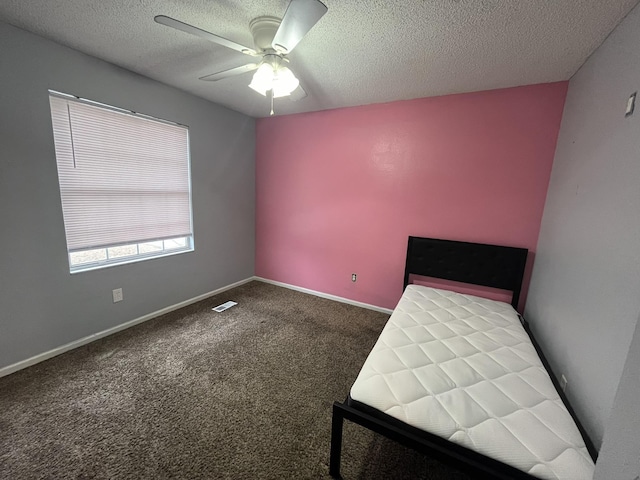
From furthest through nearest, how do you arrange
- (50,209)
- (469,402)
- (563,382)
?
(50,209) < (563,382) < (469,402)

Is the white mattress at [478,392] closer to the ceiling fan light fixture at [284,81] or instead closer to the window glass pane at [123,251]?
the ceiling fan light fixture at [284,81]

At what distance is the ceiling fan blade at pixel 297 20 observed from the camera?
1.10 m

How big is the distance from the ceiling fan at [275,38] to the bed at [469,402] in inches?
68.6

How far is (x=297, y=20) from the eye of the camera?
1192 mm

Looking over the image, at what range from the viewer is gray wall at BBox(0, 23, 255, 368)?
1.73m

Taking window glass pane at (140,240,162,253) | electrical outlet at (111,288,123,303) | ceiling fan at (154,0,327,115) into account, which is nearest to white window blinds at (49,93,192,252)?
window glass pane at (140,240,162,253)

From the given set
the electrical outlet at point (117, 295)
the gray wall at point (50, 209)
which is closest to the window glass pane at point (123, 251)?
A: the gray wall at point (50, 209)

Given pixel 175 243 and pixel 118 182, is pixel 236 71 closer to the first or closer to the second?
pixel 118 182

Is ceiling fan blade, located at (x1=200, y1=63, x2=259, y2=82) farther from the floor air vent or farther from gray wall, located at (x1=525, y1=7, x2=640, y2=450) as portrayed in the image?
the floor air vent

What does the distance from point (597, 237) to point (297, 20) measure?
192cm

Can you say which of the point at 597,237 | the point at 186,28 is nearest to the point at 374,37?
the point at 186,28

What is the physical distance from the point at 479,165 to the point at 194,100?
305 cm

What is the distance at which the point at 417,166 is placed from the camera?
106 inches

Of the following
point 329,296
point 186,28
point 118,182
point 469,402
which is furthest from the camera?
point 329,296
